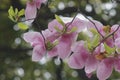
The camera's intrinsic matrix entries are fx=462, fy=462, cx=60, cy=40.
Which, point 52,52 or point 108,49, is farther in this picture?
point 52,52

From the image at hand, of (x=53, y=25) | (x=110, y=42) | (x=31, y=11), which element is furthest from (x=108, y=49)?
(x=31, y=11)

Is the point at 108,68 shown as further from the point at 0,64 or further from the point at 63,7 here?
the point at 0,64

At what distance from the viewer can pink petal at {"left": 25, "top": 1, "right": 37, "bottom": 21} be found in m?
1.21

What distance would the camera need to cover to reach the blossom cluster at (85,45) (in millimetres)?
1101

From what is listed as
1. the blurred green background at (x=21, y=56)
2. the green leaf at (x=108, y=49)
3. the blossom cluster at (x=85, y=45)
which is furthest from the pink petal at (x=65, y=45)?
the blurred green background at (x=21, y=56)

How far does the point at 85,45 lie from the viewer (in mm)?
1108

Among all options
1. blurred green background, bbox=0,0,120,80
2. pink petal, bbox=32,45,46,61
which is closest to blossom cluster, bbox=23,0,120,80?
pink petal, bbox=32,45,46,61

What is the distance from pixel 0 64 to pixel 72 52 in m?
2.64

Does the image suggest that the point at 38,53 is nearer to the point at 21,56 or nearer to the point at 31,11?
the point at 31,11

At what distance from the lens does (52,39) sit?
1.16 metres

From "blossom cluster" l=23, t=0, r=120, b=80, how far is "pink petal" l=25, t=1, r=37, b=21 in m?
0.07

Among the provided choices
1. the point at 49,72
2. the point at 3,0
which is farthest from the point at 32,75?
the point at 3,0

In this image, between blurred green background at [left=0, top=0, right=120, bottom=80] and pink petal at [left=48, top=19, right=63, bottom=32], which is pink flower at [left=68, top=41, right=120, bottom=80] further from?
blurred green background at [left=0, top=0, right=120, bottom=80]

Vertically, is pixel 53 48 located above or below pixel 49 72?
above
